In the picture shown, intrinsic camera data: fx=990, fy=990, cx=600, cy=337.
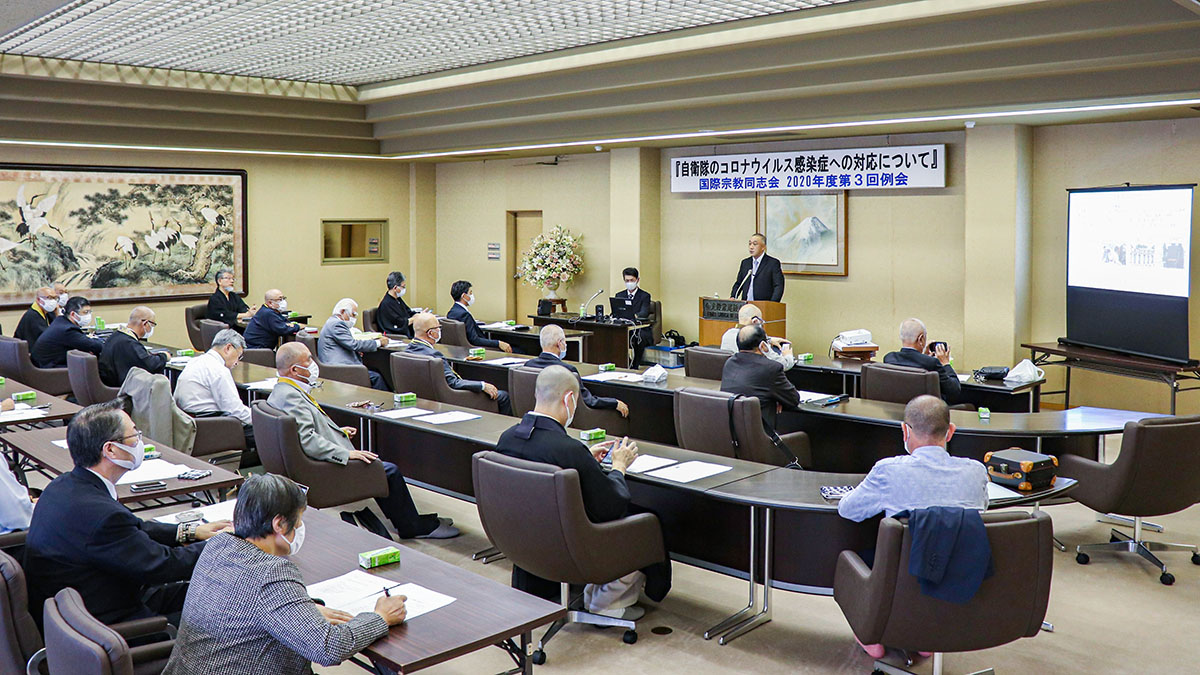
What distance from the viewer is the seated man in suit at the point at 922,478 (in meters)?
3.76

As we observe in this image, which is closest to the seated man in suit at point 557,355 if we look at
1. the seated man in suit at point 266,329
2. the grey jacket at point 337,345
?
the grey jacket at point 337,345

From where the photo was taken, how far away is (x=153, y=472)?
15.0 feet

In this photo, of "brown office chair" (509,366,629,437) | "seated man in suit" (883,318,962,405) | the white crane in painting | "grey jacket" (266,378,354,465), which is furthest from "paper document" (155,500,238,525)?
the white crane in painting

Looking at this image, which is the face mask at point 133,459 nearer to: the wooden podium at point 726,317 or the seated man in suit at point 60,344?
the seated man in suit at point 60,344

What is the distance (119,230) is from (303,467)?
354 inches

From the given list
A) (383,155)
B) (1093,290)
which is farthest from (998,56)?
(383,155)

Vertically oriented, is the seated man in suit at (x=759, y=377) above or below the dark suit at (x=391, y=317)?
below

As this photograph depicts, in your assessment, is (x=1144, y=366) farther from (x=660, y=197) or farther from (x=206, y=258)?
(x=206, y=258)

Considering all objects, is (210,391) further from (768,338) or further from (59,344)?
(768,338)

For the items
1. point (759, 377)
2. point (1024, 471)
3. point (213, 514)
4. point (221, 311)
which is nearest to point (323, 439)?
point (213, 514)

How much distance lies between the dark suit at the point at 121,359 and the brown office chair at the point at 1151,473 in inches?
260

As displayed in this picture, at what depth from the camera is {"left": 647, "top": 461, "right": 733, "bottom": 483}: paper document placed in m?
4.49

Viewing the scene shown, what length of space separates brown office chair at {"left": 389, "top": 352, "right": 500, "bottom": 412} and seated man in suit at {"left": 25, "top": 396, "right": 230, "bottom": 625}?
3843mm

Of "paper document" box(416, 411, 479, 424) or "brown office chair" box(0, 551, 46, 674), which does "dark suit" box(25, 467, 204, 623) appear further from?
"paper document" box(416, 411, 479, 424)
